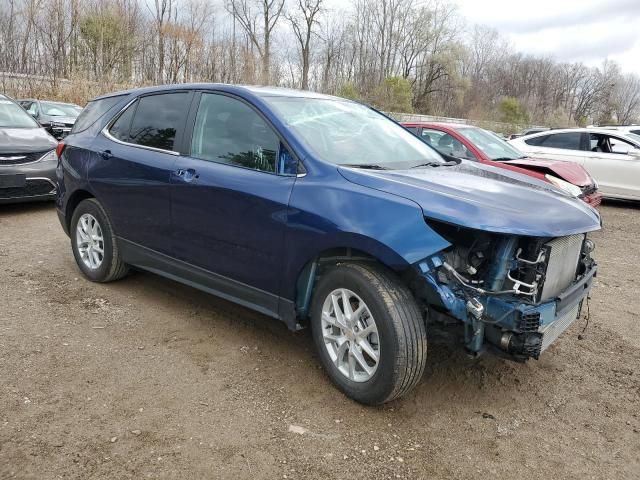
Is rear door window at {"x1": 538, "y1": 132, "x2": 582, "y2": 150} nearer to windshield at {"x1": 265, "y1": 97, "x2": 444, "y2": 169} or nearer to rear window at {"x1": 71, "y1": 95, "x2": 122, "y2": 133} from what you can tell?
windshield at {"x1": 265, "y1": 97, "x2": 444, "y2": 169}

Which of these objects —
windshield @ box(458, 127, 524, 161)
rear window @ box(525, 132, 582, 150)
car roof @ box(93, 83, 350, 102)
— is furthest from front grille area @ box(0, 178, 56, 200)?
rear window @ box(525, 132, 582, 150)

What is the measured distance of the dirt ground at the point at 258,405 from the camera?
7.80 ft

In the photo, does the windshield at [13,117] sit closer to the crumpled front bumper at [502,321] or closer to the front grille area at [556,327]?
the crumpled front bumper at [502,321]

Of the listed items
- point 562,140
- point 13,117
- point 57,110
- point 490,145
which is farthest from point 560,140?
point 57,110

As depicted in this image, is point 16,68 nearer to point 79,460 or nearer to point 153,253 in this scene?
point 153,253

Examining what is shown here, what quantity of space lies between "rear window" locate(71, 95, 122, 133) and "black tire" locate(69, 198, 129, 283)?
718 millimetres

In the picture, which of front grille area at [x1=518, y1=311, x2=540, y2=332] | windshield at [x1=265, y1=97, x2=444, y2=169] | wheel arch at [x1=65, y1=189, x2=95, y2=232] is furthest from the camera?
wheel arch at [x1=65, y1=189, x2=95, y2=232]

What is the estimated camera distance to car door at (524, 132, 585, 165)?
10375 mm

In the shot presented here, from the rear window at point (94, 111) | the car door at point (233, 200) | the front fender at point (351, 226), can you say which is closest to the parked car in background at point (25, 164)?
the rear window at point (94, 111)

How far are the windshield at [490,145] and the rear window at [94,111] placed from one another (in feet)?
16.4

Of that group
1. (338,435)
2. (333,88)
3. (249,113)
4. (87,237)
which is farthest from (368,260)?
(333,88)

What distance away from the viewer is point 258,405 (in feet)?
9.25

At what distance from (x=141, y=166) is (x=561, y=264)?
2.92 metres

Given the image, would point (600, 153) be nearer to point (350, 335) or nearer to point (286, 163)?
point (286, 163)
